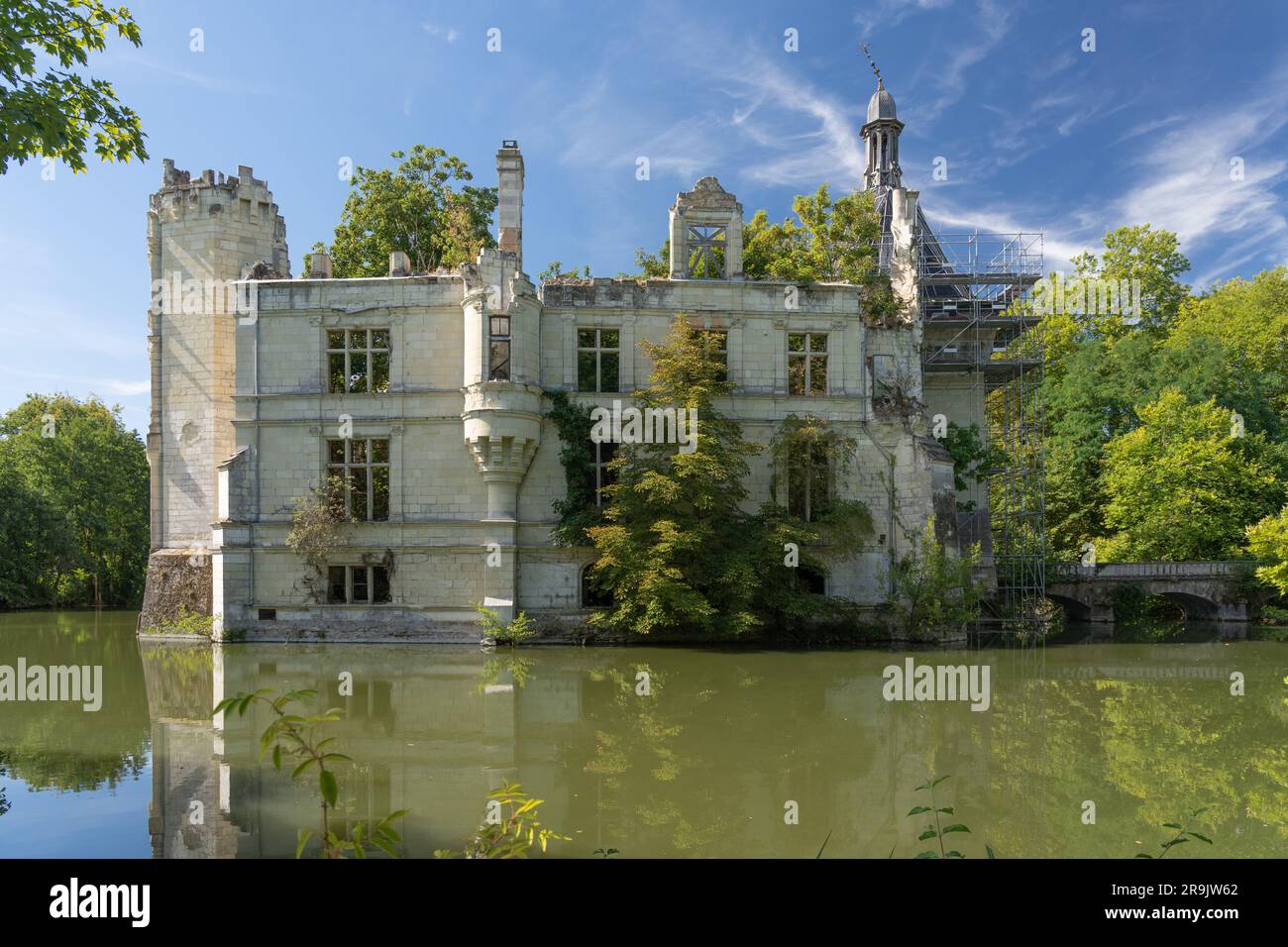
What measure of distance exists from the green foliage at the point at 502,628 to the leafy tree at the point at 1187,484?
70.4 feet

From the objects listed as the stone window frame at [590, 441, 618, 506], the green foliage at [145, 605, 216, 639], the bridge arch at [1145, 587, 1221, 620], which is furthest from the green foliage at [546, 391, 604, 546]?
the bridge arch at [1145, 587, 1221, 620]

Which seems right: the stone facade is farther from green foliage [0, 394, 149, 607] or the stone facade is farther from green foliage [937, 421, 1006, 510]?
green foliage [0, 394, 149, 607]

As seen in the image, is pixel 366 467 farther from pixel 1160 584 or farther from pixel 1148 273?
pixel 1148 273

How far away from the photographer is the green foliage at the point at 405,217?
1118 inches

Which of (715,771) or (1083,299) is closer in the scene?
(715,771)

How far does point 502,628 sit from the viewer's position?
17938 millimetres

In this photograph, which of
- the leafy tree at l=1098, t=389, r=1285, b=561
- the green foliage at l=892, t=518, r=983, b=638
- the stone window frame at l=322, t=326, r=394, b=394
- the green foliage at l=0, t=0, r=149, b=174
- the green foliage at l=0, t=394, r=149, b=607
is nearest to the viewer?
the green foliage at l=0, t=0, r=149, b=174

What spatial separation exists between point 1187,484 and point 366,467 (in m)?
26.6

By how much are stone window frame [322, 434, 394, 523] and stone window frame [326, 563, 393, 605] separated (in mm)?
1217

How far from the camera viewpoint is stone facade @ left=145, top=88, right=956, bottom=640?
1861 cm
